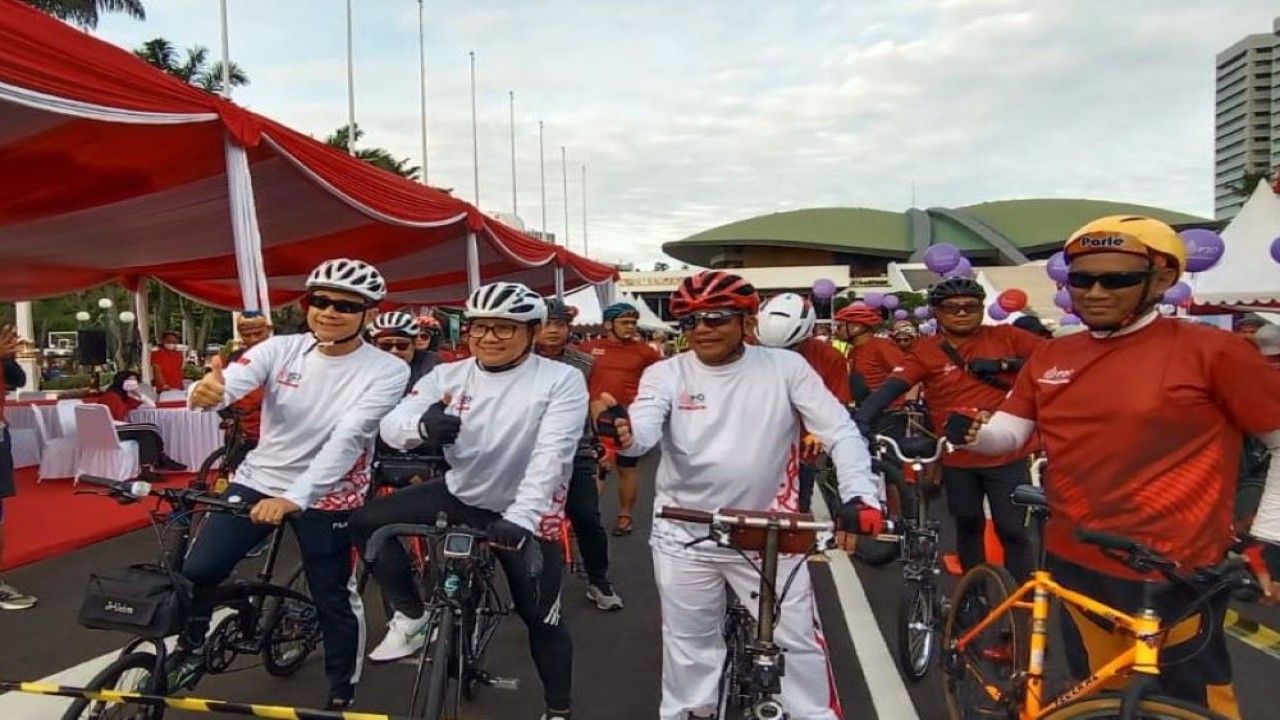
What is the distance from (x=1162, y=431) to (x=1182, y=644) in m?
0.63

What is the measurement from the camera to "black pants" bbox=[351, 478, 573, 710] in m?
3.29

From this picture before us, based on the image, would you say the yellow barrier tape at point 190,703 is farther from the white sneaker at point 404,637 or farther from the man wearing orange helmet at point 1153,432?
the man wearing orange helmet at point 1153,432

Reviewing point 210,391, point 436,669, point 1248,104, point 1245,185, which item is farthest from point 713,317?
point 1248,104

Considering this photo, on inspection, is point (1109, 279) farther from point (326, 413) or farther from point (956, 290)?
point (326, 413)

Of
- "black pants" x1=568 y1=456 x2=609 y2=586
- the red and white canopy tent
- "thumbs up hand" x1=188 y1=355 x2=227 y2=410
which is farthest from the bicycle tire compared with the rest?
the red and white canopy tent

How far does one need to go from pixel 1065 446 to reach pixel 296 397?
2.95m

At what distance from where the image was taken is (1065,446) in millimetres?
2752

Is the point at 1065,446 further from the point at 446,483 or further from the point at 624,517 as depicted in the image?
the point at 624,517

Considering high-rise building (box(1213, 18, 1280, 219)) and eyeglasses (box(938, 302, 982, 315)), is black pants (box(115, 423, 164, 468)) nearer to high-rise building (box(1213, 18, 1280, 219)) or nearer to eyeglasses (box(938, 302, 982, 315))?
eyeglasses (box(938, 302, 982, 315))

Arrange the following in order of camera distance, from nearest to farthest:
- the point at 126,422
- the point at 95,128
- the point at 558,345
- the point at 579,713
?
the point at 579,713 < the point at 95,128 < the point at 558,345 < the point at 126,422

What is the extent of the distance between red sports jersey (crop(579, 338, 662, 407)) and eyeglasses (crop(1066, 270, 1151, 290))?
518cm

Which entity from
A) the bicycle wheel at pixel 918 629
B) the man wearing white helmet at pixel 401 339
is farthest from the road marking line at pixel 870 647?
the man wearing white helmet at pixel 401 339

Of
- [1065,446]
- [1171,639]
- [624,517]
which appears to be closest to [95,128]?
[624,517]

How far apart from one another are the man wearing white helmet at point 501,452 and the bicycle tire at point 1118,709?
179cm
